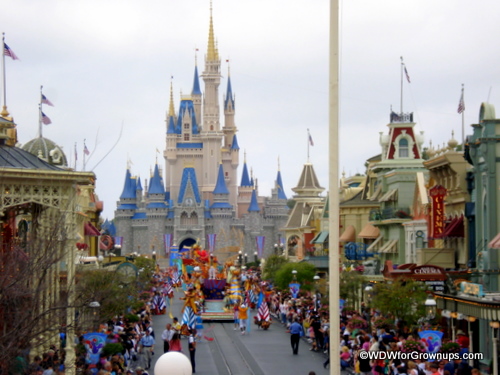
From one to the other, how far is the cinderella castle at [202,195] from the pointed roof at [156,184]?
143 mm

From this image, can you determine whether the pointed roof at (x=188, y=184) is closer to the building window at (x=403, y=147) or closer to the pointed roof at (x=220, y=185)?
the pointed roof at (x=220, y=185)

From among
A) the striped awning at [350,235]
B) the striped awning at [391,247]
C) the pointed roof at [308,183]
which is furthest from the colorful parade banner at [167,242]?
the striped awning at [391,247]

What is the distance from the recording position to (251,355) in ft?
102

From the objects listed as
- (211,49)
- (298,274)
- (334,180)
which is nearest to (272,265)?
(298,274)

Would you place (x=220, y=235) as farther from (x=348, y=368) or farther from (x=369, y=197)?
(x=348, y=368)

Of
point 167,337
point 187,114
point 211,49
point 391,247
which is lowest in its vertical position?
point 167,337

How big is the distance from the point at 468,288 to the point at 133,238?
135028mm

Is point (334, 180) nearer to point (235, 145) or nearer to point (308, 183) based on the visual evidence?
point (308, 183)

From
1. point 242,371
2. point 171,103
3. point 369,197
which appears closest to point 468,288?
point 242,371

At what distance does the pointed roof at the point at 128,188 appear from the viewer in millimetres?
160625

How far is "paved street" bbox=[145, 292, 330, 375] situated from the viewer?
2697 cm

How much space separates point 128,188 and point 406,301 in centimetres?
13434

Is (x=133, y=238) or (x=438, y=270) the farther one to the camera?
(x=133, y=238)

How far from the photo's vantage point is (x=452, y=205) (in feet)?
113
